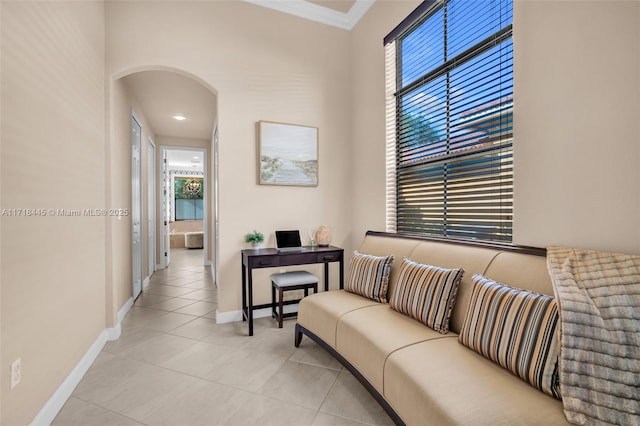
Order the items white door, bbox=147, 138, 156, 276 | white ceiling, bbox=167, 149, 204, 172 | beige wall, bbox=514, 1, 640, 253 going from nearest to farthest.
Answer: beige wall, bbox=514, 1, 640, 253
white door, bbox=147, 138, 156, 276
white ceiling, bbox=167, 149, 204, 172

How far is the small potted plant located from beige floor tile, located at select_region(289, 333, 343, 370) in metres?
1.04

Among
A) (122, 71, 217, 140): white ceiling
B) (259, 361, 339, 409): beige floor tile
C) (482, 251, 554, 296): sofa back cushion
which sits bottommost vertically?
(259, 361, 339, 409): beige floor tile

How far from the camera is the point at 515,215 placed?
1808 mm

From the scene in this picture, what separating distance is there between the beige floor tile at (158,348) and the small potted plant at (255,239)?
994mm

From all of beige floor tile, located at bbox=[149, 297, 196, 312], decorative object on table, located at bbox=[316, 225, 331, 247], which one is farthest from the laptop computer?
beige floor tile, located at bbox=[149, 297, 196, 312]

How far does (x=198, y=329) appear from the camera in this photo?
9.42 feet

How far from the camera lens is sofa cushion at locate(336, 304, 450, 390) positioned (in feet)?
5.08

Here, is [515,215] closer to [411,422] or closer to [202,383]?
[411,422]

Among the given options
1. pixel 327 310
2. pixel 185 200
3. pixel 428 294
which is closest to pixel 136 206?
pixel 327 310

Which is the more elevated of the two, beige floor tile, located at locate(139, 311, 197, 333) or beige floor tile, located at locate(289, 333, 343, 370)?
beige floor tile, located at locate(289, 333, 343, 370)

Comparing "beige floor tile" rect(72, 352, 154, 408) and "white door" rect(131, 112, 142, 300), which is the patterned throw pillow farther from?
"white door" rect(131, 112, 142, 300)

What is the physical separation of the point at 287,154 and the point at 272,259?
1.16 meters

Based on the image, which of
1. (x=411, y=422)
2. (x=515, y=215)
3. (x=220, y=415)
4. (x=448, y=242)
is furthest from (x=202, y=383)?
(x=515, y=215)

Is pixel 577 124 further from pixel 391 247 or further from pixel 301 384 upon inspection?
pixel 301 384
